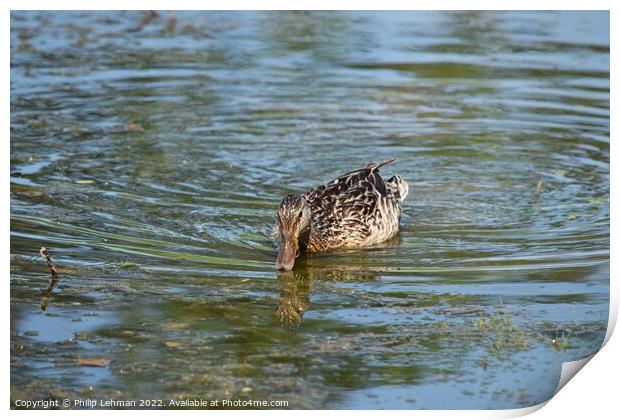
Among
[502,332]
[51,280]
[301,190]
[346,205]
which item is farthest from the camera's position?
[301,190]

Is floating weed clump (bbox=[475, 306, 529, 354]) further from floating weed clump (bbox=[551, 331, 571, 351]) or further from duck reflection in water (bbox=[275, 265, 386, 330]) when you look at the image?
duck reflection in water (bbox=[275, 265, 386, 330])

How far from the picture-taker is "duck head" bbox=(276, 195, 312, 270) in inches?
416

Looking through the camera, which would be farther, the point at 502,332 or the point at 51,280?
the point at 51,280

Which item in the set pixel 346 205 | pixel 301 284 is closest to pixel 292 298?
pixel 301 284

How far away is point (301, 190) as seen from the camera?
13.2 meters

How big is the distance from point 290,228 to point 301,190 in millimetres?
2548

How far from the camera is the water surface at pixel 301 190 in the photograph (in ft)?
27.3

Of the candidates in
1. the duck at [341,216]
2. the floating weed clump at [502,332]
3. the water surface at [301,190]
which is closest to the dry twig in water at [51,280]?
the water surface at [301,190]

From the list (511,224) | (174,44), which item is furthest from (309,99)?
(511,224)

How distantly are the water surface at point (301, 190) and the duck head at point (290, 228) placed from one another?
0.23m

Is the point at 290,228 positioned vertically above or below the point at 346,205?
above

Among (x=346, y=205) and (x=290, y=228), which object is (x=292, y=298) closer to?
(x=290, y=228)

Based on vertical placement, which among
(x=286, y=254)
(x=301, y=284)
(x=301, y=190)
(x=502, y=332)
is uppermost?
(x=502, y=332)
